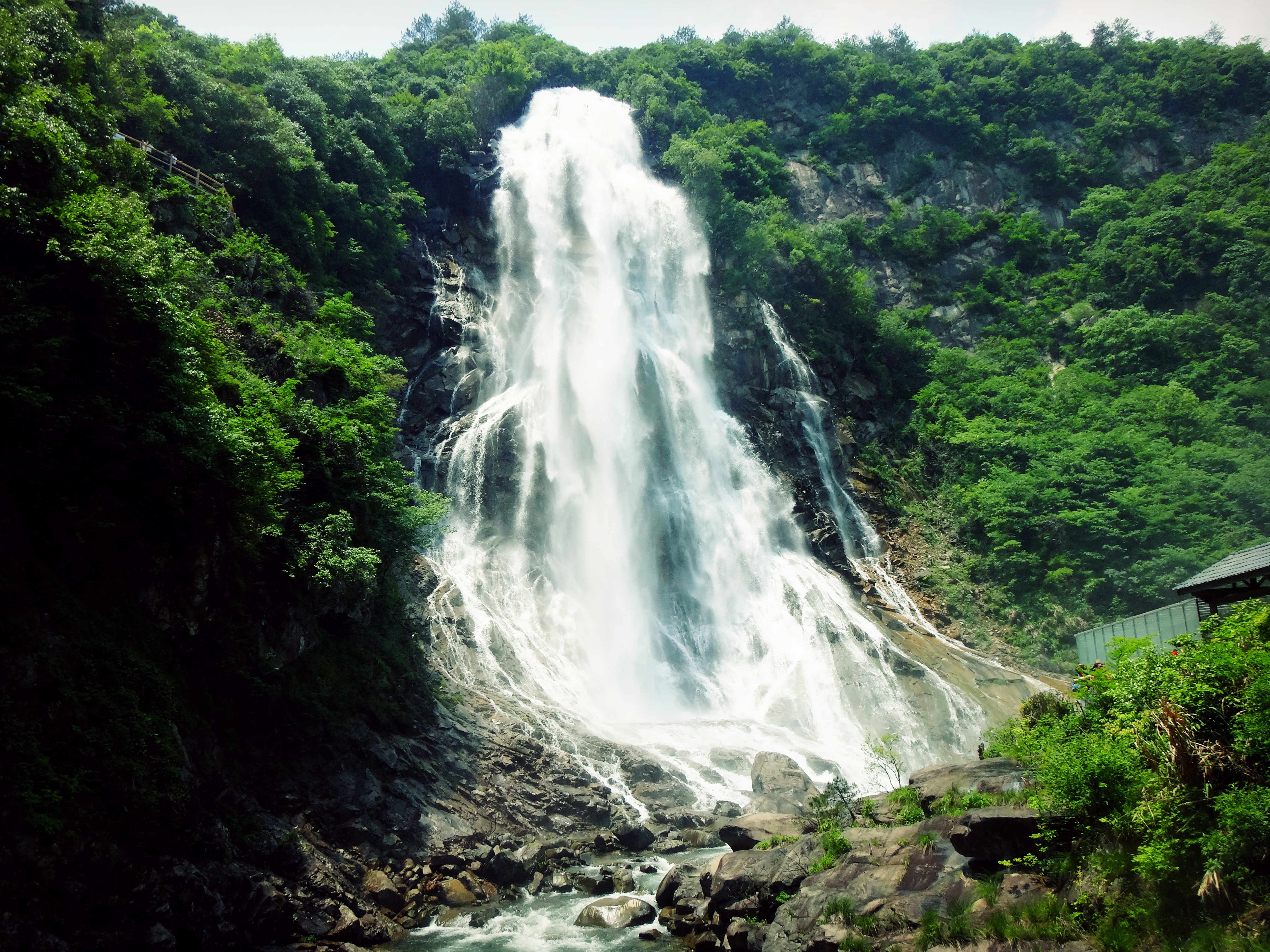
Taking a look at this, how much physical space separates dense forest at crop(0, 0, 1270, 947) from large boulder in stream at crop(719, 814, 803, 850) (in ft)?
13.7

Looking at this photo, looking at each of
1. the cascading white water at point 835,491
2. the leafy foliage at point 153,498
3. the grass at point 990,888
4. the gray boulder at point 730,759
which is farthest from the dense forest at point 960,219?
the grass at point 990,888

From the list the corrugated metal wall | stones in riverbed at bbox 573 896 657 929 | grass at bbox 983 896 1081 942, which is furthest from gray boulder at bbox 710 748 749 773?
grass at bbox 983 896 1081 942

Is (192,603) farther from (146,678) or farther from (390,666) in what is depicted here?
(390,666)

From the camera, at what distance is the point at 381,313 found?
101 ft

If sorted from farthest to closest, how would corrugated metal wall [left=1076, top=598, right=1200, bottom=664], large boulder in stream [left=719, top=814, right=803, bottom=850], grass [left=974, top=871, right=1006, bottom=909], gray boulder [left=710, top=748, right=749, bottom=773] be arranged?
gray boulder [left=710, top=748, right=749, bottom=773] < large boulder in stream [left=719, top=814, right=803, bottom=850] < corrugated metal wall [left=1076, top=598, right=1200, bottom=664] < grass [left=974, top=871, right=1006, bottom=909]

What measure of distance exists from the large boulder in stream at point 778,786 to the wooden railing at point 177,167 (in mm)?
22669

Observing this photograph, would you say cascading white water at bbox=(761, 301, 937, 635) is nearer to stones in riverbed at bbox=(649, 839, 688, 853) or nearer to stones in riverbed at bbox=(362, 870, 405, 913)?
stones in riverbed at bbox=(649, 839, 688, 853)

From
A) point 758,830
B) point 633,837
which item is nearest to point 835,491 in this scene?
point 633,837

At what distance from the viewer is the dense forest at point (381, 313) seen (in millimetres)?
10297

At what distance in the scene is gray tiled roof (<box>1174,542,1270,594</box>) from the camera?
400 inches

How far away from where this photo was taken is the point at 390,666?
17.8m

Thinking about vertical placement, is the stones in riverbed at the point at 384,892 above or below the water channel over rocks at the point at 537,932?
above

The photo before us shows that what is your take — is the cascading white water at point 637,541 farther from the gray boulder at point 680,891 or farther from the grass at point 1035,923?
the grass at point 1035,923

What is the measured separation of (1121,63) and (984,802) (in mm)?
67129
